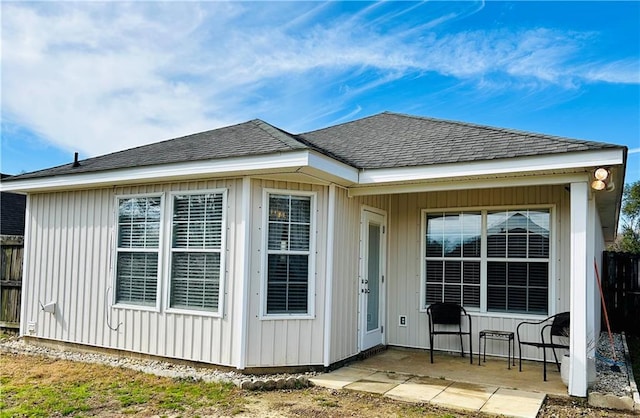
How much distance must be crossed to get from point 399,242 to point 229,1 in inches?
186

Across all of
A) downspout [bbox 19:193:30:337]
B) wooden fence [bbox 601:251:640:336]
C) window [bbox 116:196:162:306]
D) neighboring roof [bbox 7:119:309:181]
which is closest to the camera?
neighboring roof [bbox 7:119:309:181]

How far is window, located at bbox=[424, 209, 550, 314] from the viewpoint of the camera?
21.1ft

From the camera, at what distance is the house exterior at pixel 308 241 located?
533 cm

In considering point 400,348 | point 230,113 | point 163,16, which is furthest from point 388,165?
point 230,113

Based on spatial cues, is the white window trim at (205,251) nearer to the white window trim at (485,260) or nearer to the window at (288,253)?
the window at (288,253)

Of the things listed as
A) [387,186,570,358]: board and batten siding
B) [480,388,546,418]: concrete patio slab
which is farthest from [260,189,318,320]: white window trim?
[480,388,546,418]: concrete patio slab

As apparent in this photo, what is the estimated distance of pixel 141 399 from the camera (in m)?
4.68

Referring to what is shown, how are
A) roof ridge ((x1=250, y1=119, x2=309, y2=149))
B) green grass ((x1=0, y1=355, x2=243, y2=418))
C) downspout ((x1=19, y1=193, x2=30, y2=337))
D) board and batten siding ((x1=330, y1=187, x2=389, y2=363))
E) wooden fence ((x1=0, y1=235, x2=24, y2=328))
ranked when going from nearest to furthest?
green grass ((x1=0, y1=355, x2=243, y2=418)) → roof ridge ((x1=250, y1=119, x2=309, y2=149)) → board and batten siding ((x1=330, y1=187, x2=389, y2=363)) → downspout ((x1=19, y1=193, x2=30, y2=337)) → wooden fence ((x1=0, y1=235, x2=24, y2=328))

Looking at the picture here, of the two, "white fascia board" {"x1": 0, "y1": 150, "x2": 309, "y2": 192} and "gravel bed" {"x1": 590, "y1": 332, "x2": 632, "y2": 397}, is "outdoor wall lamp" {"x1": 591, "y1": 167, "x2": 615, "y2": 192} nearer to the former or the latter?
"gravel bed" {"x1": 590, "y1": 332, "x2": 632, "y2": 397}

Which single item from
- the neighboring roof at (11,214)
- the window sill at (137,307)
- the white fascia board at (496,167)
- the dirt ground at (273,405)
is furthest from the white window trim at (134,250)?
the neighboring roof at (11,214)

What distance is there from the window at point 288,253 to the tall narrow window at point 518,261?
2692mm

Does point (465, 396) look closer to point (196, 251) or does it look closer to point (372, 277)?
point (372, 277)

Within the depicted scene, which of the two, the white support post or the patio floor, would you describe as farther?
the white support post

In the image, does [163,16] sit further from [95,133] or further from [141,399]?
[95,133]
